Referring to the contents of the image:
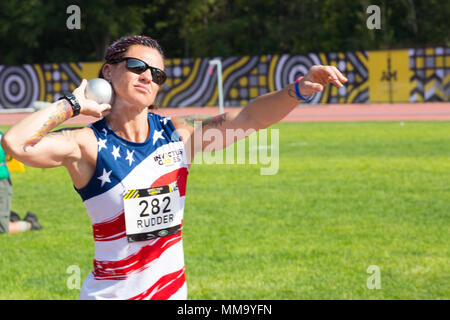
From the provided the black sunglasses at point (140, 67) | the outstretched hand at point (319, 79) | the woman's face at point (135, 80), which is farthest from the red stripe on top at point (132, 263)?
the outstretched hand at point (319, 79)

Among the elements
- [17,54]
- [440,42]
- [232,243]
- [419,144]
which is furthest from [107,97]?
[17,54]

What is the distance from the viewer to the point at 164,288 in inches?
154

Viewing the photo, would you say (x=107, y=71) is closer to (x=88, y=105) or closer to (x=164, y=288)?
(x=88, y=105)

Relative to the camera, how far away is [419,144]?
67.1 ft

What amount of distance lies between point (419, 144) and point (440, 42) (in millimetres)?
32249

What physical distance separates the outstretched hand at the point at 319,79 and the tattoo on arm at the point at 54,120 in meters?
1.25

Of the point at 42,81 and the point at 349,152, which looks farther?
the point at 42,81

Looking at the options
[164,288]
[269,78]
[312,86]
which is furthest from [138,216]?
[269,78]

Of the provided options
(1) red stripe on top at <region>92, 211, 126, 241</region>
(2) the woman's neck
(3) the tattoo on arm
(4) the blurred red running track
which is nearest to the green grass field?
(1) red stripe on top at <region>92, 211, 126, 241</region>

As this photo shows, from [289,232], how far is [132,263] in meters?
6.19

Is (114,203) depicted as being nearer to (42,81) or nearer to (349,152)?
(349,152)

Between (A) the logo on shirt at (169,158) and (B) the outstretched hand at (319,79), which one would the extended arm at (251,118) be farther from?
(A) the logo on shirt at (169,158)

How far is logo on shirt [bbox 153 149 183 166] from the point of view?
3844mm

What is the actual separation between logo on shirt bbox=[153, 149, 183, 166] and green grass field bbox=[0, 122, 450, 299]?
349cm
